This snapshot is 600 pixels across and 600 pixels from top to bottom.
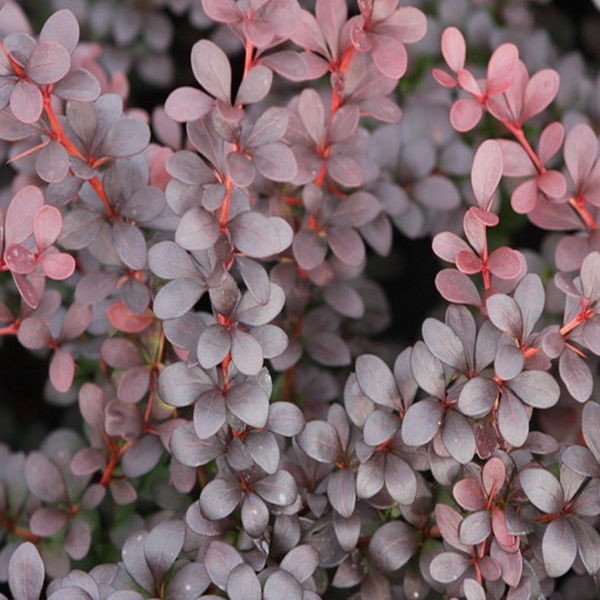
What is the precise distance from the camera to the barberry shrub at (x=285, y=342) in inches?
36.6

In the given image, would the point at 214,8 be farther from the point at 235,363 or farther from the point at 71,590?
the point at 71,590

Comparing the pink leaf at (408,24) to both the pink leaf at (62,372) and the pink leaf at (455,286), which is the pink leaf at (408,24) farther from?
the pink leaf at (62,372)

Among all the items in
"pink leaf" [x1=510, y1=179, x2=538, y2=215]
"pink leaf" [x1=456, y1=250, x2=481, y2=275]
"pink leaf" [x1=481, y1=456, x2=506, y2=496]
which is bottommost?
"pink leaf" [x1=481, y1=456, x2=506, y2=496]

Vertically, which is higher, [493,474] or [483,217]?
[483,217]

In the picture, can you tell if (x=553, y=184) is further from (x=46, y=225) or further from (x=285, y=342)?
(x=46, y=225)

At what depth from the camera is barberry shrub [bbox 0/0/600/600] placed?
36.6 inches

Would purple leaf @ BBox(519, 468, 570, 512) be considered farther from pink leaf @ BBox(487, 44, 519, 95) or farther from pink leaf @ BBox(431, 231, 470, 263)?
pink leaf @ BBox(487, 44, 519, 95)

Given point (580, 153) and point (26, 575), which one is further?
point (580, 153)

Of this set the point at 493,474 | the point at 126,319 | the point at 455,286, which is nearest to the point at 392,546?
the point at 493,474

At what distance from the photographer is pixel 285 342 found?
96 cm

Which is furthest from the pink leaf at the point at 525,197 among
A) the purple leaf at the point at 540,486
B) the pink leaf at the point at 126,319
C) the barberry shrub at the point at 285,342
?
the pink leaf at the point at 126,319

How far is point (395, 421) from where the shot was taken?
97 cm

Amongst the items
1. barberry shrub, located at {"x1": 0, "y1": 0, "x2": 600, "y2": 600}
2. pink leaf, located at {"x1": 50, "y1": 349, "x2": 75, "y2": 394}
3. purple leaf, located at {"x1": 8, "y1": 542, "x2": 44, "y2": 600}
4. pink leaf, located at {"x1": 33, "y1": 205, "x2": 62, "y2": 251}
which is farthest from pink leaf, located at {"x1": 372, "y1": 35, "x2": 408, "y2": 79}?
purple leaf, located at {"x1": 8, "y1": 542, "x2": 44, "y2": 600}

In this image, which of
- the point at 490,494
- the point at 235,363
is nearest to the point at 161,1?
the point at 235,363
